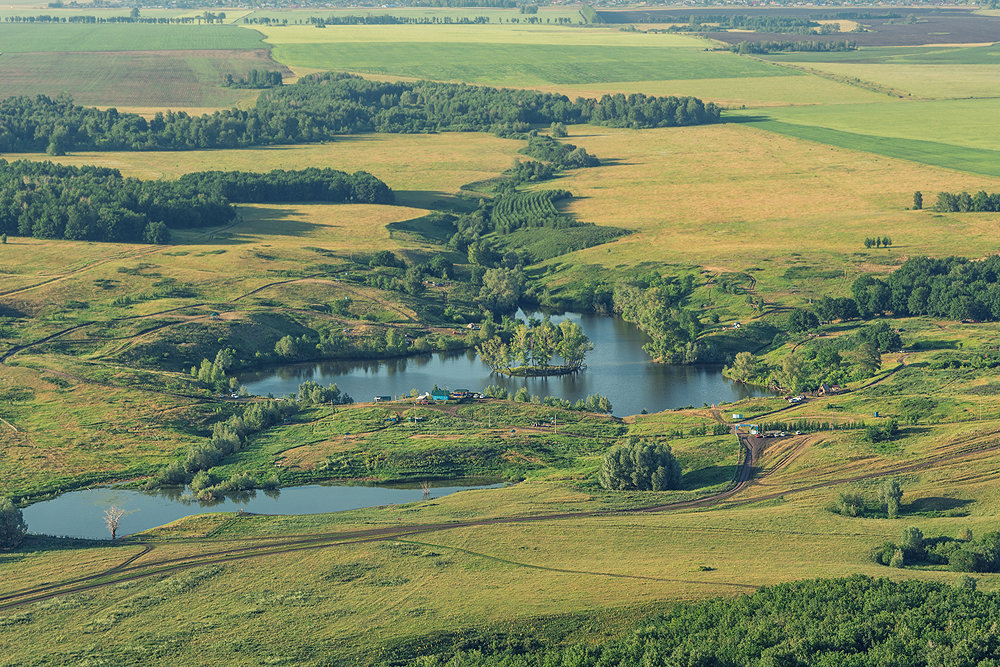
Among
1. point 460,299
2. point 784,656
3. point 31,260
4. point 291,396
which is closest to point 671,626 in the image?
point 784,656

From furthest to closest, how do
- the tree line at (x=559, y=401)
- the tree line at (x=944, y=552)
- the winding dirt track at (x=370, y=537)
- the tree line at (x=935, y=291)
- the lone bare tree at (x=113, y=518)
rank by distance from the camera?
the tree line at (x=935, y=291)
the tree line at (x=559, y=401)
the lone bare tree at (x=113, y=518)
the winding dirt track at (x=370, y=537)
the tree line at (x=944, y=552)

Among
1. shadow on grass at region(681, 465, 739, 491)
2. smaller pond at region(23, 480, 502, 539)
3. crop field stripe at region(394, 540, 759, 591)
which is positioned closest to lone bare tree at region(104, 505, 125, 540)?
smaller pond at region(23, 480, 502, 539)

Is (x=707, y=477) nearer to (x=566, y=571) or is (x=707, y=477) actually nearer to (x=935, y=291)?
(x=566, y=571)

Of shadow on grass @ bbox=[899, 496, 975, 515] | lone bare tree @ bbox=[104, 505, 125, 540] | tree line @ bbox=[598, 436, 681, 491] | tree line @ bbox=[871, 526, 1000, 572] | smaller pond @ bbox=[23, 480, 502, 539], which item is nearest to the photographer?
tree line @ bbox=[871, 526, 1000, 572]

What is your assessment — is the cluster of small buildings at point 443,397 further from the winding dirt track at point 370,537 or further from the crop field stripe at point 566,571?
the crop field stripe at point 566,571

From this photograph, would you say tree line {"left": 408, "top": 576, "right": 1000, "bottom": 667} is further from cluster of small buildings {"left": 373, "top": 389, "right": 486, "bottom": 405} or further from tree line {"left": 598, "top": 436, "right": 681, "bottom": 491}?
cluster of small buildings {"left": 373, "top": 389, "right": 486, "bottom": 405}

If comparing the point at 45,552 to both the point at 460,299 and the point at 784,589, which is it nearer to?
the point at 784,589

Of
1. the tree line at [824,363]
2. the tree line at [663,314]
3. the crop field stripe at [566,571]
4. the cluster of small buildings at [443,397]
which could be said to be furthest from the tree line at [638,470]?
the tree line at [663,314]
